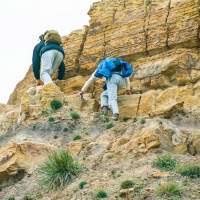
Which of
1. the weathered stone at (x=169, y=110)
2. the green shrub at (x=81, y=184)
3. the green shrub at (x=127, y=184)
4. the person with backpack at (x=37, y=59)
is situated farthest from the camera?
the person with backpack at (x=37, y=59)

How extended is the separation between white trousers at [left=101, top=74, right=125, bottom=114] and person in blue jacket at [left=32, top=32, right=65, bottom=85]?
237 centimetres

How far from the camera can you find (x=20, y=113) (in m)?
17.3

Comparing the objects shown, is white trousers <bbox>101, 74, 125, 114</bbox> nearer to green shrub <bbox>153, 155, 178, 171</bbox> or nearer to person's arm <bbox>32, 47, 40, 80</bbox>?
person's arm <bbox>32, 47, 40, 80</bbox>

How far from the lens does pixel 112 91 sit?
660 inches

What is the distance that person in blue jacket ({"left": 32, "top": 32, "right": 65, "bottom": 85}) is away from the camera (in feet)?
61.1

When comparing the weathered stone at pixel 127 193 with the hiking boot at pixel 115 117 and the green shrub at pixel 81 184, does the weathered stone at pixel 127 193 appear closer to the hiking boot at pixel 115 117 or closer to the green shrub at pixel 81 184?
the green shrub at pixel 81 184

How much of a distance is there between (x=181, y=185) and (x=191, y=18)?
9.15 m

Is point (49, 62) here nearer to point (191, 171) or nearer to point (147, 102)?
point (147, 102)

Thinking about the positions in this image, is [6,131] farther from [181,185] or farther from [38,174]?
[181,185]

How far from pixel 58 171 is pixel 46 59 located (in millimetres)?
7292

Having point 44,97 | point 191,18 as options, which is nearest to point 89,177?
point 44,97

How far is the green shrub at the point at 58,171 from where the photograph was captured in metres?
12.3

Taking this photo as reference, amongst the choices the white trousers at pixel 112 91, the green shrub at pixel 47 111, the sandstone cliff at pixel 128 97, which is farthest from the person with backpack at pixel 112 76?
the green shrub at pixel 47 111

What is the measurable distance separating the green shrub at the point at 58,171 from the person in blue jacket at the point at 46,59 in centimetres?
610
